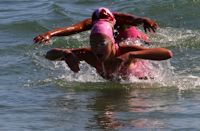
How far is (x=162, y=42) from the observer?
14.1m

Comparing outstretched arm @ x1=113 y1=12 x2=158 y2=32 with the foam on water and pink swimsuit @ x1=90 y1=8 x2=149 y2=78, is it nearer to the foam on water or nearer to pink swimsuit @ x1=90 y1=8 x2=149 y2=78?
pink swimsuit @ x1=90 y1=8 x2=149 y2=78

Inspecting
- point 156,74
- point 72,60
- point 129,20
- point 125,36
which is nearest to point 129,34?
point 125,36

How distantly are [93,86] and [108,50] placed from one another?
0.82 m

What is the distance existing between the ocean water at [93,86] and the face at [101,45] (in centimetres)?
54

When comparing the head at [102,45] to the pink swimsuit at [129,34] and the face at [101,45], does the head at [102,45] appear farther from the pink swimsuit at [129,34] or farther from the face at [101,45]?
the pink swimsuit at [129,34]

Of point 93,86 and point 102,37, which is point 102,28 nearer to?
point 102,37

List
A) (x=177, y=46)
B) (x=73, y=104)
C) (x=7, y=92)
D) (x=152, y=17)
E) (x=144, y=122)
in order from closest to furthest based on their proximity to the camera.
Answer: (x=144, y=122) → (x=73, y=104) → (x=7, y=92) → (x=177, y=46) → (x=152, y=17)

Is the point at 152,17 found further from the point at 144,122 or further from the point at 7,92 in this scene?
the point at 144,122

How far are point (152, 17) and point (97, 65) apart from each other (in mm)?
6589

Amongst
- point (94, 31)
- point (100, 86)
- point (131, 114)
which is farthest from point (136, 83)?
point (131, 114)

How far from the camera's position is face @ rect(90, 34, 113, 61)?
930cm

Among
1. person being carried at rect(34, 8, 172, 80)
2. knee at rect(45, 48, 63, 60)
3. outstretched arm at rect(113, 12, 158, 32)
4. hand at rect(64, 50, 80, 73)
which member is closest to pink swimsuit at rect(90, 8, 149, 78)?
person being carried at rect(34, 8, 172, 80)

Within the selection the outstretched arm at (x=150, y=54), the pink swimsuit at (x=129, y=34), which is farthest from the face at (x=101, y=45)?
the pink swimsuit at (x=129, y=34)

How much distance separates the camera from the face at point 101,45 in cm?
930
